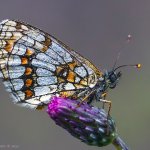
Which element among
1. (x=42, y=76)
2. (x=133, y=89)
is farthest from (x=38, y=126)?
(x=42, y=76)

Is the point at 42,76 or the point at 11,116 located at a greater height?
the point at 42,76

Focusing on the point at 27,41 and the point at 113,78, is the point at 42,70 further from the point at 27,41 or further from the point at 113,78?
the point at 113,78

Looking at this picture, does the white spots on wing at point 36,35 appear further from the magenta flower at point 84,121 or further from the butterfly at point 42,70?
the magenta flower at point 84,121

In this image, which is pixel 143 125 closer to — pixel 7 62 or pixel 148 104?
pixel 148 104

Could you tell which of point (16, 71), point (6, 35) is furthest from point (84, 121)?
point (6, 35)

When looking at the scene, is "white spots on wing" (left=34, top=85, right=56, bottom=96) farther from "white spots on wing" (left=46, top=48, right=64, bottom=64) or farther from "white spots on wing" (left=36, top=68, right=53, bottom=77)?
"white spots on wing" (left=46, top=48, right=64, bottom=64)

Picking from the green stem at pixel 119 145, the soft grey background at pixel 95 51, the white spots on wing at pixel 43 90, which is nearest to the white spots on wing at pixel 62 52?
the white spots on wing at pixel 43 90

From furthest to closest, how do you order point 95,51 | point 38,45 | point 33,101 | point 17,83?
1. point 95,51
2. point 38,45
3. point 17,83
4. point 33,101
